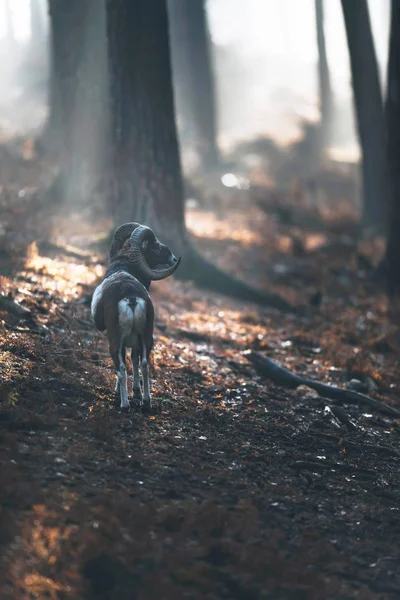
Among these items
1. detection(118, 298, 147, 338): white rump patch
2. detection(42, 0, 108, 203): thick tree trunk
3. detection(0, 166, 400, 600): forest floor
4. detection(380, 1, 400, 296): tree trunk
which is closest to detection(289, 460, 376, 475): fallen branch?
detection(0, 166, 400, 600): forest floor

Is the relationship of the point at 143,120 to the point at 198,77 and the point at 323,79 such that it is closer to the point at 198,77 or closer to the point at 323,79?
the point at 198,77

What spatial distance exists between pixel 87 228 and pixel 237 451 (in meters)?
8.27

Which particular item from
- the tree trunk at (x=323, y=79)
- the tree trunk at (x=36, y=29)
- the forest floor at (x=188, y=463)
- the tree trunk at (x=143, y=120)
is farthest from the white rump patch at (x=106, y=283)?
the tree trunk at (x=36, y=29)

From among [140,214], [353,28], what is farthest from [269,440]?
Result: [353,28]

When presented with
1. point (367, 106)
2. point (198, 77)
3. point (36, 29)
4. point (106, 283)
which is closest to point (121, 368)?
point (106, 283)

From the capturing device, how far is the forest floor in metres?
5.05

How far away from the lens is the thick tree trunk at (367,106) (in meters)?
18.8

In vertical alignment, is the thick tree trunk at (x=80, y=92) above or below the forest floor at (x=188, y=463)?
above

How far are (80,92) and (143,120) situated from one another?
198 inches

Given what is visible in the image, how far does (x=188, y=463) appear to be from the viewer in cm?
668

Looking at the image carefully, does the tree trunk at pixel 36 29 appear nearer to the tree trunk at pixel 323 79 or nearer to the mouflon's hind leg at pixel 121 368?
the tree trunk at pixel 323 79

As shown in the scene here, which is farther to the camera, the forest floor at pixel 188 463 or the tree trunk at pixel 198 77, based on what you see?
the tree trunk at pixel 198 77

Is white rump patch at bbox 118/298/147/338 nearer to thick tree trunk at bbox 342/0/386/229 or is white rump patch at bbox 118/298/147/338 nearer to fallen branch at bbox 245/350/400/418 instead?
fallen branch at bbox 245/350/400/418

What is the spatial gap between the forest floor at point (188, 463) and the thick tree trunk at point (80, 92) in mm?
5205
